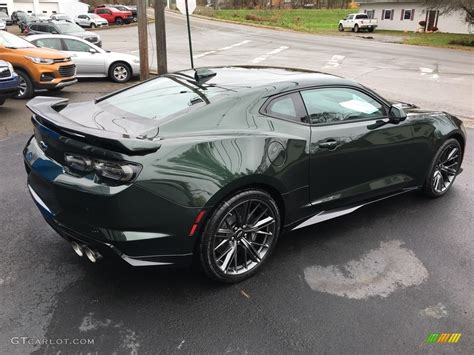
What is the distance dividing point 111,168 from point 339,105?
2153 mm

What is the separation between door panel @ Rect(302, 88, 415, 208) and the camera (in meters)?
3.59

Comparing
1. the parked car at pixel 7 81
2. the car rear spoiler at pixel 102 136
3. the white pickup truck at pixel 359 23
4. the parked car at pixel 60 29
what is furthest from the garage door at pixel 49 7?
the car rear spoiler at pixel 102 136

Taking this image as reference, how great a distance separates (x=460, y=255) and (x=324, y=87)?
1.89 m

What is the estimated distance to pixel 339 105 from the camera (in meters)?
3.87

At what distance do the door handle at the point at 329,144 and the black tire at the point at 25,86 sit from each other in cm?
887

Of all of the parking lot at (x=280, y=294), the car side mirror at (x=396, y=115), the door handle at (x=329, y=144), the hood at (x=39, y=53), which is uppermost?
the hood at (x=39, y=53)

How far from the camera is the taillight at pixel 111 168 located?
266cm

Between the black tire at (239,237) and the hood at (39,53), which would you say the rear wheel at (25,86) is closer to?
the hood at (39,53)

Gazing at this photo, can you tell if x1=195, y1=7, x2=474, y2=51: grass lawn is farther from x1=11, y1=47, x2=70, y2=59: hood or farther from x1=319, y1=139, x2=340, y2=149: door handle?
x1=319, y1=139, x2=340, y2=149: door handle

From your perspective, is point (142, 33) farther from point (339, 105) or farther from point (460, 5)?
point (460, 5)

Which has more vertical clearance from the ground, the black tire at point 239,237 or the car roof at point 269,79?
the car roof at point 269,79

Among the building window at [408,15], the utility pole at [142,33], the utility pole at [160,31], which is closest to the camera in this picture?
the utility pole at [160,31]

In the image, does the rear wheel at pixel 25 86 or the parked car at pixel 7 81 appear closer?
the parked car at pixel 7 81

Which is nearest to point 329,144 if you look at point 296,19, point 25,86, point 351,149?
point 351,149
